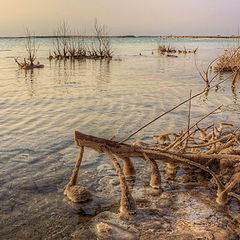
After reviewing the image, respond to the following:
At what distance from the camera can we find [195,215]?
2648 millimetres

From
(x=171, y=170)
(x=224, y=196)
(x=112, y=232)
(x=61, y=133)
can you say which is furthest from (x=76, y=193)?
(x=61, y=133)

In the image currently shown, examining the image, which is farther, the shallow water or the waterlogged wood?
the shallow water

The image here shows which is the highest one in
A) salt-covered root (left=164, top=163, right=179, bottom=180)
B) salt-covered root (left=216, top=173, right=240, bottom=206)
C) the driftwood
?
the driftwood

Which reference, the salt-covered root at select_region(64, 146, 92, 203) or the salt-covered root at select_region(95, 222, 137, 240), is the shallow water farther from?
the salt-covered root at select_region(95, 222, 137, 240)

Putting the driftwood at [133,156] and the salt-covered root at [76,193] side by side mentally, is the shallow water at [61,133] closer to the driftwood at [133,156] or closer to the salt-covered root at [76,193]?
the salt-covered root at [76,193]

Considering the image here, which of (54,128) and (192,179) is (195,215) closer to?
(192,179)

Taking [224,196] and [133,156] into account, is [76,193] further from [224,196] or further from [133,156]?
[224,196]

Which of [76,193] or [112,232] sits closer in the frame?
[112,232]

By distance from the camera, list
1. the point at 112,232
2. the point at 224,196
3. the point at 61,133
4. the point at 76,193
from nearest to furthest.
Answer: the point at 112,232 < the point at 224,196 < the point at 76,193 < the point at 61,133

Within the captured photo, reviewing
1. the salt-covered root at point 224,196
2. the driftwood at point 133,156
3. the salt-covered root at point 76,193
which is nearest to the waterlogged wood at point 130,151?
the driftwood at point 133,156

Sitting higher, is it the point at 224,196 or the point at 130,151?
the point at 130,151

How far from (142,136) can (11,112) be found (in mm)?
3661

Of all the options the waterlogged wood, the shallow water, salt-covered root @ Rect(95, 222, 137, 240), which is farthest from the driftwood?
the shallow water

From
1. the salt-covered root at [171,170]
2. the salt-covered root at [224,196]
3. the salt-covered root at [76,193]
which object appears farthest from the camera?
the salt-covered root at [171,170]
